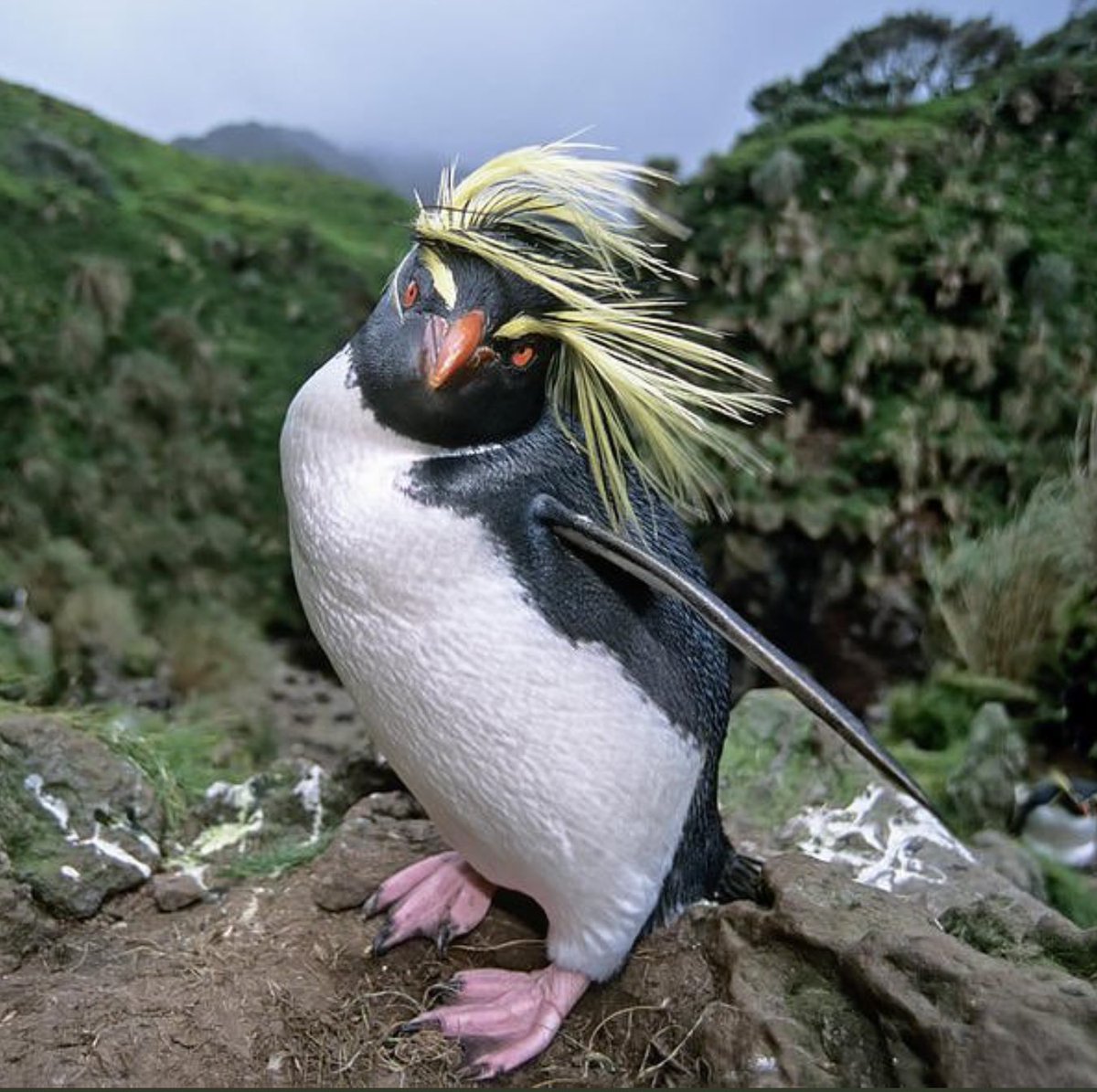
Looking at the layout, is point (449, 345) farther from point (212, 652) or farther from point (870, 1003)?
point (212, 652)

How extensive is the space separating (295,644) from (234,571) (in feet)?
1.45

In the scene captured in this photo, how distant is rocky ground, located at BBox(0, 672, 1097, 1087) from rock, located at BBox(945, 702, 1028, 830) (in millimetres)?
708

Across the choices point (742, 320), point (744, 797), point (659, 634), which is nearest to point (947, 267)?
point (742, 320)

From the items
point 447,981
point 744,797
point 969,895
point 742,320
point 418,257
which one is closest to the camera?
point 418,257

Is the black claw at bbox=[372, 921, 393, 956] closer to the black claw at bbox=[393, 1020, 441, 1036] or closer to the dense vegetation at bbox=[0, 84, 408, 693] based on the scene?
the black claw at bbox=[393, 1020, 441, 1036]

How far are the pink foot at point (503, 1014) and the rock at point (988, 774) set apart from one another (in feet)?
5.25

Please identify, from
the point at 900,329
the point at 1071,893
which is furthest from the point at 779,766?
the point at 900,329

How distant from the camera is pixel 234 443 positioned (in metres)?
4.39

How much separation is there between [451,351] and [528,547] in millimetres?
211

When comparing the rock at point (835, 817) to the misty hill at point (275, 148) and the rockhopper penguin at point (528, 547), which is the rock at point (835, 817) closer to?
the rockhopper penguin at point (528, 547)

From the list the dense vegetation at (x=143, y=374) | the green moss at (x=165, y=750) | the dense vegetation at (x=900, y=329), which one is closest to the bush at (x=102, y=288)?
the dense vegetation at (x=143, y=374)

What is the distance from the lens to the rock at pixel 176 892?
53.2 inches

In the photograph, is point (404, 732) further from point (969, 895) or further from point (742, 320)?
point (742, 320)

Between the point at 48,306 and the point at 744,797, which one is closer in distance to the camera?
the point at 744,797
